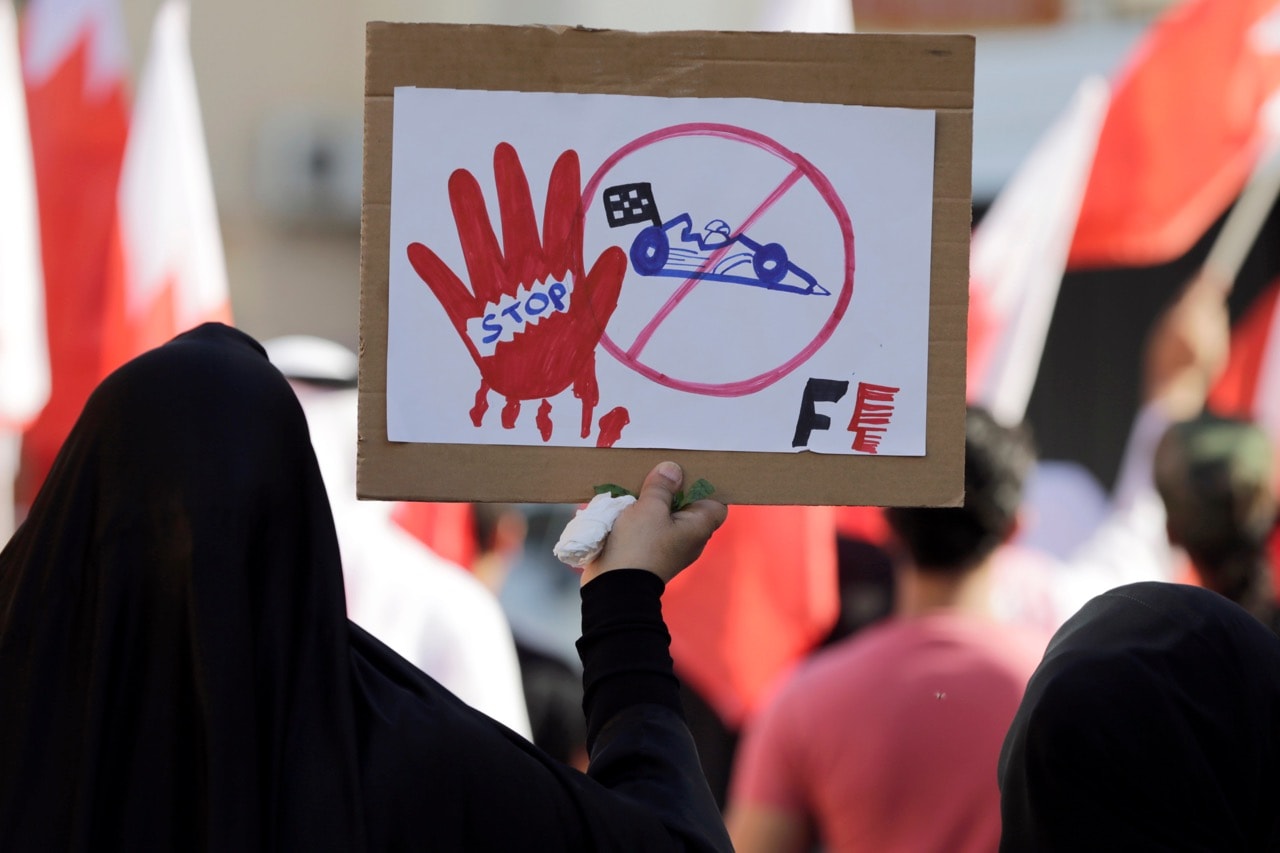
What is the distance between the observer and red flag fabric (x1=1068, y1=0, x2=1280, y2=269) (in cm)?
386

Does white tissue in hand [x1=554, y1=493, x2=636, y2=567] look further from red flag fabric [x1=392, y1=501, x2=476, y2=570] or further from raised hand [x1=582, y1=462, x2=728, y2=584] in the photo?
red flag fabric [x1=392, y1=501, x2=476, y2=570]

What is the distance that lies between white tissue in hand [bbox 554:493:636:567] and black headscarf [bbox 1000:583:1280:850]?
0.47 meters

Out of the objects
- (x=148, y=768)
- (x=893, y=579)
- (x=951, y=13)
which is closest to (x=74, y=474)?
(x=148, y=768)

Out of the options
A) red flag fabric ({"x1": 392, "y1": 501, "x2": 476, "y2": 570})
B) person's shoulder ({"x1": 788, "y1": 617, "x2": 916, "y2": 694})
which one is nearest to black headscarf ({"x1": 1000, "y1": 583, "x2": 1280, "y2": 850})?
person's shoulder ({"x1": 788, "y1": 617, "x2": 916, "y2": 694})

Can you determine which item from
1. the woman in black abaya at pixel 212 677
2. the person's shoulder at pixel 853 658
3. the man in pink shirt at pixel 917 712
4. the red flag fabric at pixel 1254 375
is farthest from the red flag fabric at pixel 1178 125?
the woman in black abaya at pixel 212 677

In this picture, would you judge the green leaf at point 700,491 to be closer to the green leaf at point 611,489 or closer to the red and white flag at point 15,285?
the green leaf at point 611,489

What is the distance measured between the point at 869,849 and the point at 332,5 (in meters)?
5.31

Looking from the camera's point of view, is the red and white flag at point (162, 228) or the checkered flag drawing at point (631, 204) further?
the red and white flag at point (162, 228)

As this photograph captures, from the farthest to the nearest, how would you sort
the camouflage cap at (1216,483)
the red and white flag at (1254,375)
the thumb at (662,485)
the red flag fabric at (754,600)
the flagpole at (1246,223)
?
1. the flagpole at (1246,223)
2. the red and white flag at (1254,375)
3. the red flag fabric at (754,600)
4. the camouflage cap at (1216,483)
5. the thumb at (662,485)

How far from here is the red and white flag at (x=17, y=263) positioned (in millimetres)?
3883

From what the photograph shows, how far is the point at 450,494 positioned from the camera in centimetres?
156

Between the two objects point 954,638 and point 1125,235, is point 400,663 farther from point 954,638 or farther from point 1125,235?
point 1125,235

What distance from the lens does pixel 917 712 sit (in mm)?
2451

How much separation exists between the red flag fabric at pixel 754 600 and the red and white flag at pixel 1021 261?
1.76 feet
